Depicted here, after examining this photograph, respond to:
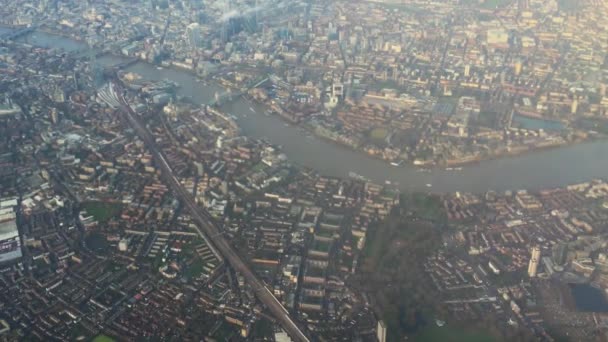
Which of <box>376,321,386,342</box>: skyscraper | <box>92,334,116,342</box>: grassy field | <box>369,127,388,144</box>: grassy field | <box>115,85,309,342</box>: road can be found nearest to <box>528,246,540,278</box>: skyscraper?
<box>376,321,386,342</box>: skyscraper

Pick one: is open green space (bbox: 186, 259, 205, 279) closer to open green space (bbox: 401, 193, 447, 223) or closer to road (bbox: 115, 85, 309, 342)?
road (bbox: 115, 85, 309, 342)

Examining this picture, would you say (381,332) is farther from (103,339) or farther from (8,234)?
(8,234)

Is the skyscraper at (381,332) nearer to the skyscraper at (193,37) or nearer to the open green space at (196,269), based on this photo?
the open green space at (196,269)

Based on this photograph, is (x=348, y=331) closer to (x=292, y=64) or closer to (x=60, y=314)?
(x=60, y=314)

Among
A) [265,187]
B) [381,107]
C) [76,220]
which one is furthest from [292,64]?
[76,220]

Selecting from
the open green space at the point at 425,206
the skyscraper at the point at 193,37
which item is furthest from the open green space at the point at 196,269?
the skyscraper at the point at 193,37

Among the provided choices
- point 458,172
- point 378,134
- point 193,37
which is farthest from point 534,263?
point 193,37
